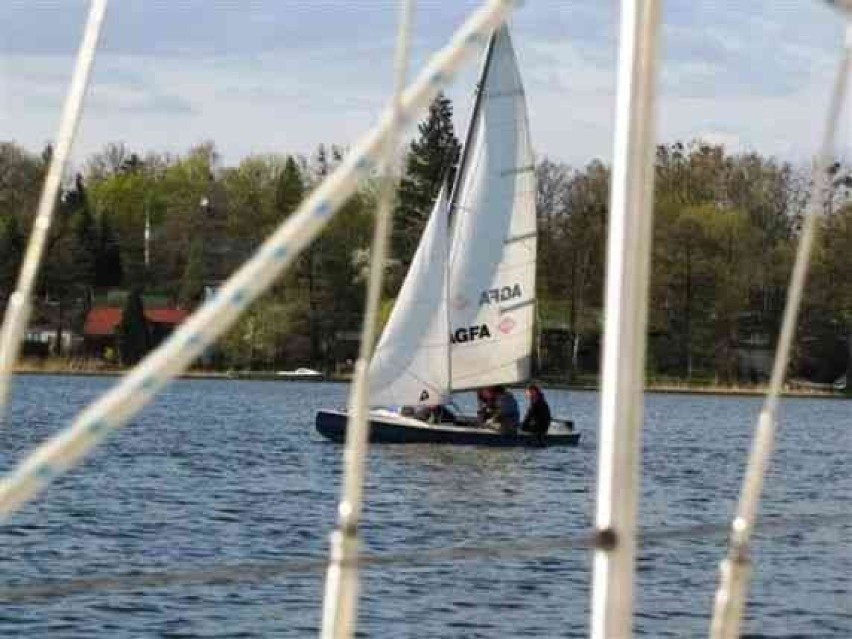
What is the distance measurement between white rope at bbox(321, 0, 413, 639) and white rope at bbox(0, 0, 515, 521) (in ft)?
0.21

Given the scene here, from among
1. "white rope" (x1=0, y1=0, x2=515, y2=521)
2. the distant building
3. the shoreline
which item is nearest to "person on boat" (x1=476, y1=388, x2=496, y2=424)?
"white rope" (x1=0, y1=0, x2=515, y2=521)

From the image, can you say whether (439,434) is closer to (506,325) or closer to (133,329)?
(506,325)

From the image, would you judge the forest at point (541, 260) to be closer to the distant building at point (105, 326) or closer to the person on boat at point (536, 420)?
the distant building at point (105, 326)

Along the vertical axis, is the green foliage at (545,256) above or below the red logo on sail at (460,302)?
above

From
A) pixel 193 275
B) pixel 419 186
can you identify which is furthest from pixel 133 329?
pixel 419 186

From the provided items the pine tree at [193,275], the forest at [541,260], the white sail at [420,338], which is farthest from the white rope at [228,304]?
the pine tree at [193,275]

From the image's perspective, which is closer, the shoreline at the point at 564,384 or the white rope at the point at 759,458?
the white rope at the point at 759,458

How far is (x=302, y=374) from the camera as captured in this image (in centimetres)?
9238

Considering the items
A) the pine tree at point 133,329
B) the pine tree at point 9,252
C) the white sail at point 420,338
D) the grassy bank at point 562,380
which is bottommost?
the white sail at point 420,338

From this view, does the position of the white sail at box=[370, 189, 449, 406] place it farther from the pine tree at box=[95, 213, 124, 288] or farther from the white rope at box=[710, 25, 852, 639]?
the pine tree at box=[95, 213, 124, 288]

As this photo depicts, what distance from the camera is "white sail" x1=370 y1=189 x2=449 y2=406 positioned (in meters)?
34.4

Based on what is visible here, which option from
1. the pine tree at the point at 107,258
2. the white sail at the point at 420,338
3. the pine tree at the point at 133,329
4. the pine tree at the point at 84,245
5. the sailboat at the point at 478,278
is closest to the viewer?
the white sail at the point at 420,338

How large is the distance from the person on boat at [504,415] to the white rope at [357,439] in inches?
1157

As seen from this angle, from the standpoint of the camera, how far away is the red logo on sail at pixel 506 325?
118 ft
